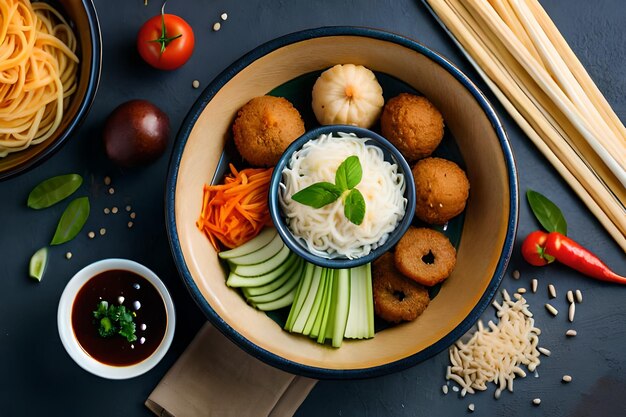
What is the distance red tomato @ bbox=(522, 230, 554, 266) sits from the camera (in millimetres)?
3369

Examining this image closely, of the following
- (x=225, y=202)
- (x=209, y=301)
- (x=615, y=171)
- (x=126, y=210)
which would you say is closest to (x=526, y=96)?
(x=615, y=171)

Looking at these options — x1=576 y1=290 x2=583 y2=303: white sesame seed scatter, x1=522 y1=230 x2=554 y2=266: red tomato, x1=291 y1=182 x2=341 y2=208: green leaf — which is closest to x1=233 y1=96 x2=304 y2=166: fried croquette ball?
x1=291 y1=182 x2=341 y2=208: green leaf

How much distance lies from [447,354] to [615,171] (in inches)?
51.4

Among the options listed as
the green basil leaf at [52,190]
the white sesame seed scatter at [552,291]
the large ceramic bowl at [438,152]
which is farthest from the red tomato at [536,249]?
the green basil leaf at [52,190]

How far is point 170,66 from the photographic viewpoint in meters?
3.40

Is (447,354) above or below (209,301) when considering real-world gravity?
below

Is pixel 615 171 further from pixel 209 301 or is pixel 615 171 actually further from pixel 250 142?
pixel 209 301

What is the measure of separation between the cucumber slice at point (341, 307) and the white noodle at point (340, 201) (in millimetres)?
162

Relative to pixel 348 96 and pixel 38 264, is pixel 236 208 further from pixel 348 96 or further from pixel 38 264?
pixel 38 264

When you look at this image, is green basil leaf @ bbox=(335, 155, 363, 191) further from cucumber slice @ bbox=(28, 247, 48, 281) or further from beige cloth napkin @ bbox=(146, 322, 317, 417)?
cucumber slice @ bbox=(28, 247, 48, 281)

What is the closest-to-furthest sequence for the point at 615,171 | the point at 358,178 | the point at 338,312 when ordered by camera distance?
the point at 358,178
the point at 338,312
the point at 615,171

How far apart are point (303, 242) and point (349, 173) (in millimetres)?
428

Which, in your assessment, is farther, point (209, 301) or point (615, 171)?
point (615, 171)

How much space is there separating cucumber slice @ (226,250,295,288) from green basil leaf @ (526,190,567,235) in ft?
4.54
